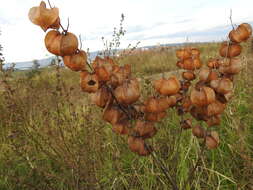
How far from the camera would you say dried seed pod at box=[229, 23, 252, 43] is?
951mm

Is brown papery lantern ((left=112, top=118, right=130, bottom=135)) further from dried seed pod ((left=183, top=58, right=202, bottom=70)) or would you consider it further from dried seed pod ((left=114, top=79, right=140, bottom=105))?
dried seed pod ((left=183, top=58, right=202, bottom=70))

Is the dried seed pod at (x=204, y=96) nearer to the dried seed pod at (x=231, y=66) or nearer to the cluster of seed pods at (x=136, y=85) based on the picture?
the cluster of seed pods at (x=136, y=85)

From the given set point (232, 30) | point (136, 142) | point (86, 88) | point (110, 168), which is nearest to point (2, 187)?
point (110, 168)

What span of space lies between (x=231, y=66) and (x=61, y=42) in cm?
67

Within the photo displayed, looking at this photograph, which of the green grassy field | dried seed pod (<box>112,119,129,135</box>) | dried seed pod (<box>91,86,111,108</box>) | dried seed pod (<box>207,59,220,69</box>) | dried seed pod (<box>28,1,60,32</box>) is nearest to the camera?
dried seed pod (<box>28,1,60,32</box>)

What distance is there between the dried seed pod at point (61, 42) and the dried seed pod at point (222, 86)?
54 cm

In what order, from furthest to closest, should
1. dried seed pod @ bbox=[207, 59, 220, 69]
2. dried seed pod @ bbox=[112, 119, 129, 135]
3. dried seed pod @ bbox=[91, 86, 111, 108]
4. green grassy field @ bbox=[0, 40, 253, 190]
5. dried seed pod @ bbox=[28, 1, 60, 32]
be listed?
1. green grassy field @ bbox=[0, 40, 253, 190]
2. dried seed pod @ bbox=[207, 59, 220, 69]
3. dried seed pod @ bbox=[112, 119, 129, 135]
4. dried seed pod @ bbox=[91, 86, 111, 108]
5. dried seed pod @ bbox=[28, 1, 60, 32]

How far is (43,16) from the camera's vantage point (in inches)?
29.2

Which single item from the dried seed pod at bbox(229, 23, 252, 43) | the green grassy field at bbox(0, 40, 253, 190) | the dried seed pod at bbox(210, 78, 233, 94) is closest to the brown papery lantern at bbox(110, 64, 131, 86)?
the dried seed pod at bbox(210, 78, 233, 94)

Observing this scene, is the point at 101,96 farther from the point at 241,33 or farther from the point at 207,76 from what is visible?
the point at 241,33

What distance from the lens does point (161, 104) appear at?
934 mm

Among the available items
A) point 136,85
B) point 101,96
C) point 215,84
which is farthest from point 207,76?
point 101,96

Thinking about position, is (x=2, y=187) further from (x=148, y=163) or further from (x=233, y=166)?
(x=233, y=166)

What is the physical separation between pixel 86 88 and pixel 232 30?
0.63m
